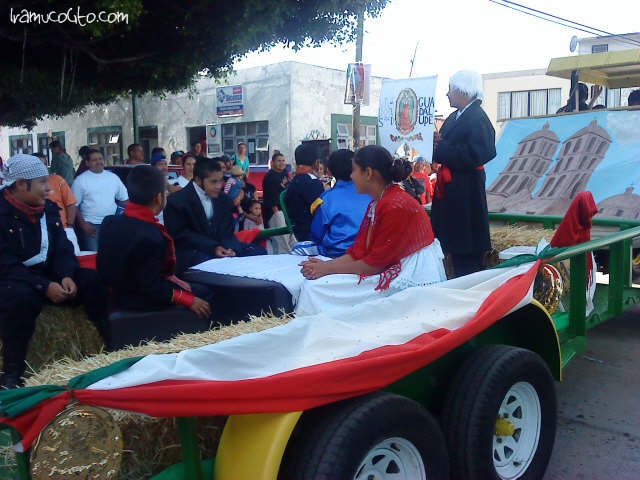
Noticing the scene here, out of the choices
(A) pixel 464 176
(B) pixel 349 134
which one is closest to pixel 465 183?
(A) pixel 464 176

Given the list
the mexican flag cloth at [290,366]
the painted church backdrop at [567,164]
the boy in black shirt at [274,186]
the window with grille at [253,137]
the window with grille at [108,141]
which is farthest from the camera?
the window with grille at [108,141]

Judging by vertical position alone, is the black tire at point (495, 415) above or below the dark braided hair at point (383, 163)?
below

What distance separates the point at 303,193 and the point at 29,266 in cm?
241

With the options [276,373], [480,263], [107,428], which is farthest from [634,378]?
[107,428]

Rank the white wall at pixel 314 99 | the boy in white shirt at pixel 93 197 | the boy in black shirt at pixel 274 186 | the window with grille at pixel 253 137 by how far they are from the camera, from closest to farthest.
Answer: the boy in white shirt at pixel 93 197, the boy in black shirt at pixel 274 186, the white wall at pixel 314 99, the window with grille at pixel 253 137

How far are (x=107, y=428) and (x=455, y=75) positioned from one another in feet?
11.0

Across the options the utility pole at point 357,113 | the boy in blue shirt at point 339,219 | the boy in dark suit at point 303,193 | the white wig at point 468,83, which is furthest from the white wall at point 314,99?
the white wig at point 468,83

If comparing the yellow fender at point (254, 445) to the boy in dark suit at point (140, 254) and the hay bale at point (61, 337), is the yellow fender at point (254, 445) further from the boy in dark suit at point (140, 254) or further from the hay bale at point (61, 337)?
the hay bale at point (61, 337)

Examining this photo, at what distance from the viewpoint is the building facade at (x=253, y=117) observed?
810 inches

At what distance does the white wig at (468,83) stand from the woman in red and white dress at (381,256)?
1018 millimetres

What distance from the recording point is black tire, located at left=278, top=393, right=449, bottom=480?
2.10 m

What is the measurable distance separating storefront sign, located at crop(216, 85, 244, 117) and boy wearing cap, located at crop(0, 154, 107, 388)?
713 inches

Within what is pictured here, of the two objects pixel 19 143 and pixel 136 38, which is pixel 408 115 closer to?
pixel 136 38

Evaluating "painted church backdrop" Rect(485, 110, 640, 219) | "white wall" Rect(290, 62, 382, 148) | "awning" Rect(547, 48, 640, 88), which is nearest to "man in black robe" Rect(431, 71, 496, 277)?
"painted church backdrop" Rect(485, 110, 640, 219)
